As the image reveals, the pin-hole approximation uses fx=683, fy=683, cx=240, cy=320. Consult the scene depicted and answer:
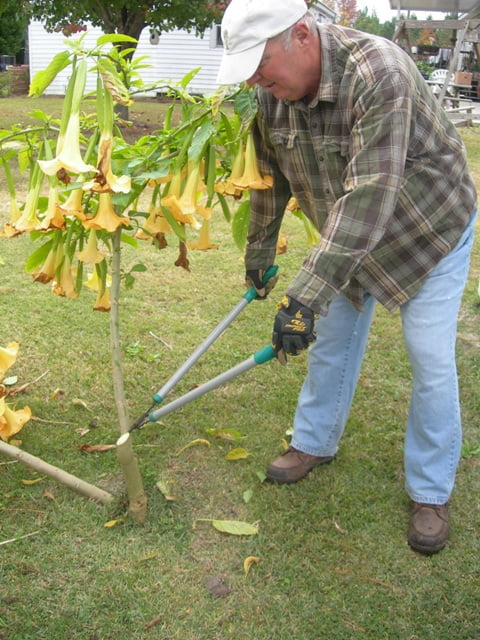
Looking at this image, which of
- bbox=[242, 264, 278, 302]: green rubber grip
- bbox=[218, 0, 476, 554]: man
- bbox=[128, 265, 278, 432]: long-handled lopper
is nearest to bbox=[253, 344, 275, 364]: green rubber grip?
bbox=[128, 265, 278, 432]: long-handled lopper

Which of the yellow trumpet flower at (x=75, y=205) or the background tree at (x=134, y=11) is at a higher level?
the background tree at (x=134, y=11)

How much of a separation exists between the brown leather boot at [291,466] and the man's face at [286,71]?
1.69 m

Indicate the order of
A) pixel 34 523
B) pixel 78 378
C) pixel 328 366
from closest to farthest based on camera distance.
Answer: pixel 34 523
pixel 328 366
pixel 78 378

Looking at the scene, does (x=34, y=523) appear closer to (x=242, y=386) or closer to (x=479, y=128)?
(x=242, y=386)

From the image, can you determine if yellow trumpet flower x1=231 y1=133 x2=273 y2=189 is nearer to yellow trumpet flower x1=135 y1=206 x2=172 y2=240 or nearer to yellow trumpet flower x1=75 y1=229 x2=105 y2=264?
yellow trumpet flower x1=135 y1=206 x2=172 y2=240

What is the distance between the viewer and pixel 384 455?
3486 mm

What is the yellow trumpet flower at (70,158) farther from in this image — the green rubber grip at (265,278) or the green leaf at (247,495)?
the green leaf at (247,495)

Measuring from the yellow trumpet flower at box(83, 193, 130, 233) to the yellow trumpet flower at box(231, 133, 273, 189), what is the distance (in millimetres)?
511

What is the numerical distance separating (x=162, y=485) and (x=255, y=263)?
1106mm

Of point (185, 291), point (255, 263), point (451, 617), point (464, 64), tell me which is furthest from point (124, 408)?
point (464, 64)

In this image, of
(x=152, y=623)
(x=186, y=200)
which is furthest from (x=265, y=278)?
(x=152, y=623)

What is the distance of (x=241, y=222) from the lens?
3164 millimetres

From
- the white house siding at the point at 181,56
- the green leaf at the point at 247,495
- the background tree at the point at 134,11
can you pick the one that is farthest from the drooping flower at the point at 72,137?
the white house siding at the point at 181,56

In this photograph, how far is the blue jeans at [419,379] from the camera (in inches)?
105
